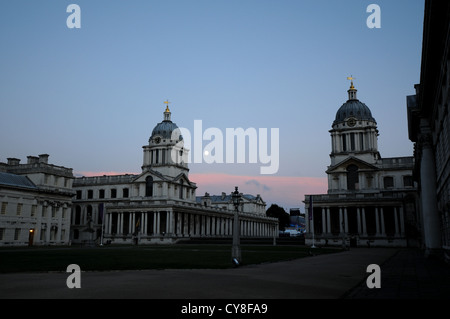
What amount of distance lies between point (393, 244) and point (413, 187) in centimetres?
1540

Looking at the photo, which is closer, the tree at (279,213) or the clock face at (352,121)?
the clock face at (352,121)

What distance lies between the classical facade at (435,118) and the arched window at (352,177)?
49730 millimetres

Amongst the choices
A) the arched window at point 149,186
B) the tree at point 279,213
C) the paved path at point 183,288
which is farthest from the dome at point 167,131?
the paved path at point 183,288

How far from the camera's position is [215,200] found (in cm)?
14412

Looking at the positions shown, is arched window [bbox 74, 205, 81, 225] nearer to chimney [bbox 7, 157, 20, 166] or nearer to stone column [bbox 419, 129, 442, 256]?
chimney [bbox 7, 157, 20, 166]

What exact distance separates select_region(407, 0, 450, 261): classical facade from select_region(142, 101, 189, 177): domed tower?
7185 cm

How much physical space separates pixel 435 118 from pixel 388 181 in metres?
60.7

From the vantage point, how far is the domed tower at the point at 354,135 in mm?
88375

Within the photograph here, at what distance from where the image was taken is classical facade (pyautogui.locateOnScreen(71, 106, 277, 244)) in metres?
92.0

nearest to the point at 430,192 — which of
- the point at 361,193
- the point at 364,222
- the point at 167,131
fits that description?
the point at 364,222

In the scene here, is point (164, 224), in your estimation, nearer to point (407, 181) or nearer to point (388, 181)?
point (388, 181)

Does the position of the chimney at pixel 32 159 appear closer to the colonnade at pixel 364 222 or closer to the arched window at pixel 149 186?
the arched window at pixel 149 186

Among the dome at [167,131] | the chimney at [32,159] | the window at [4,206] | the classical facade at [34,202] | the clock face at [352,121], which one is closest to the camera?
the window at [4,206]
